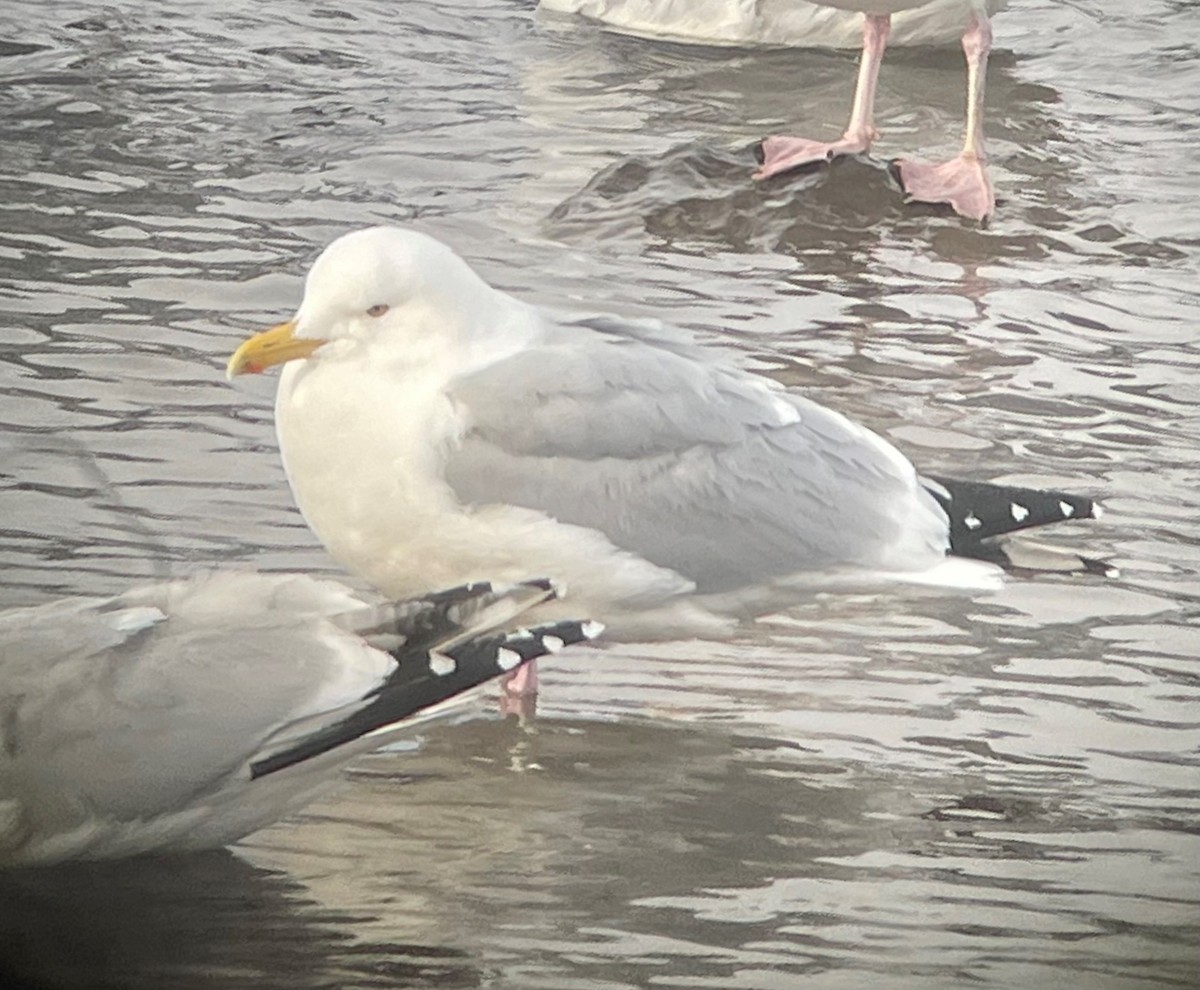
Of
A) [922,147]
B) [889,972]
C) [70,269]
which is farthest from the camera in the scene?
[922,147]

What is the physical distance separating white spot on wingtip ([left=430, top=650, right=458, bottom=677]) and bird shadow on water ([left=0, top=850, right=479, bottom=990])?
0.67ft

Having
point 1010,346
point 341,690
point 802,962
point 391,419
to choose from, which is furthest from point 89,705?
point 1010,346

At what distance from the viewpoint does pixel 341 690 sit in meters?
1.71

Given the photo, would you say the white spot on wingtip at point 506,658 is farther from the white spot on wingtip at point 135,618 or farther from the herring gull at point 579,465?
the white spot on wingtip at point 135,618

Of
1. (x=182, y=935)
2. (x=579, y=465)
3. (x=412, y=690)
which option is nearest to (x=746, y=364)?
(x=579, y=465)

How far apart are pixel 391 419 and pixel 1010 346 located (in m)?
0.55

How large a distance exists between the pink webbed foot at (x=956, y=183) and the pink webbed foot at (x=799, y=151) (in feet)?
0.16

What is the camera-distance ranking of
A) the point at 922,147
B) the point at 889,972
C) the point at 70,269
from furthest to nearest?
the point at 922,147 → the point at 70,269 → the point at 889,972

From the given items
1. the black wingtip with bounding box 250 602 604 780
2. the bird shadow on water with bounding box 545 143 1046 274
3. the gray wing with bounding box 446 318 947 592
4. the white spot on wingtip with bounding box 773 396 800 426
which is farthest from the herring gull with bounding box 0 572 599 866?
the bird shadow on water with bounding box 545 143 1046 274

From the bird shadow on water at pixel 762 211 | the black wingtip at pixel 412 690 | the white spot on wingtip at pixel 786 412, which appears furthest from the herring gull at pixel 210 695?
the bird shadow on water at pixel 762 211

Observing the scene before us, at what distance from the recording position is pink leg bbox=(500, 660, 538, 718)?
5.65ft

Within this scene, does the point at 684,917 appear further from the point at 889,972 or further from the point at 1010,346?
the point at 1010,346

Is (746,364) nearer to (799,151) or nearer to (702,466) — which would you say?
(702,466)

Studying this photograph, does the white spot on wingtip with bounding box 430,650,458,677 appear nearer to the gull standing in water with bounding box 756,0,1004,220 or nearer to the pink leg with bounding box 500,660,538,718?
the pink leg with bounding box 500,660,538,718
